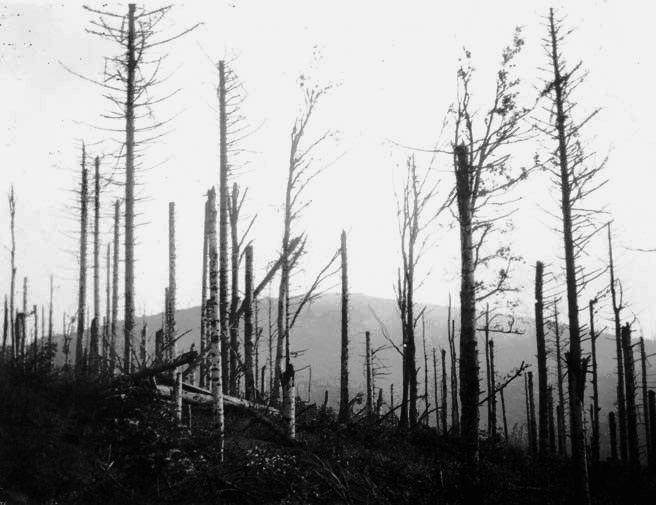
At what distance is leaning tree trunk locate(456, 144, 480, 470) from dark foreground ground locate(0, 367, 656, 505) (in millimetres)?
718

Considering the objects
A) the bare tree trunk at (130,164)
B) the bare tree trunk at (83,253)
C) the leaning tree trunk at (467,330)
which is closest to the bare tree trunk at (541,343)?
the leaning tree trunk at (467,330)

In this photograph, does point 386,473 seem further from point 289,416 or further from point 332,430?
point 332,430

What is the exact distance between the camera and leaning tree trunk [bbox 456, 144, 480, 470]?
27.1ft

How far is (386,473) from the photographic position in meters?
9.77

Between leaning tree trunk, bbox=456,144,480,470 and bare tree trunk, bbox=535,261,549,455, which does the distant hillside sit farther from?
leaning tree trunk, bbox=456,144,480,470

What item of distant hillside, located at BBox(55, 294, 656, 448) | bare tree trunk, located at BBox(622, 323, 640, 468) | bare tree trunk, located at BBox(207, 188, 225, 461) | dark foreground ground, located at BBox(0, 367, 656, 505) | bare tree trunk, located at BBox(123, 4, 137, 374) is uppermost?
bare tree trunk, located at BBox(123, 4, 137, 374)

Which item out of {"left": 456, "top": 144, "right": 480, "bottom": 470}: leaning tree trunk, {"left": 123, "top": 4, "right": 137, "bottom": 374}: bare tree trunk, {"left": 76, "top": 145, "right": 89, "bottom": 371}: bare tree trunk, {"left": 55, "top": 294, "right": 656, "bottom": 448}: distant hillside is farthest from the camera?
{"left": 55, "top": 294, "right": 656, "bottom": 448}: distant hillside

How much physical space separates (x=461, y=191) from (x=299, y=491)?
5967mm

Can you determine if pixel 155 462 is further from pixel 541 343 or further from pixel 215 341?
pixel 541 343

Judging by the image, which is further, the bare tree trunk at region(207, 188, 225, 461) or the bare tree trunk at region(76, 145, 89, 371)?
the bare tree trunk at region(76, 145, 89, 371)

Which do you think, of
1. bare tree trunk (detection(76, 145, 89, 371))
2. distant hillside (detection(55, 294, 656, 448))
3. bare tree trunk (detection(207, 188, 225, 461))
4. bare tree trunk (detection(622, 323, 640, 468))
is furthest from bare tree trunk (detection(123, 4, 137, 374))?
distant hillside (detection(55, 294, 656, 448))

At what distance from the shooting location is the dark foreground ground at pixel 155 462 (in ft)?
23.6

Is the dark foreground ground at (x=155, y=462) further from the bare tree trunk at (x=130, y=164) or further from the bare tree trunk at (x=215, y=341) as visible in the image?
the bare tree trunk at (x=130, y=164)

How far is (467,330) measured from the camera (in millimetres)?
8672
